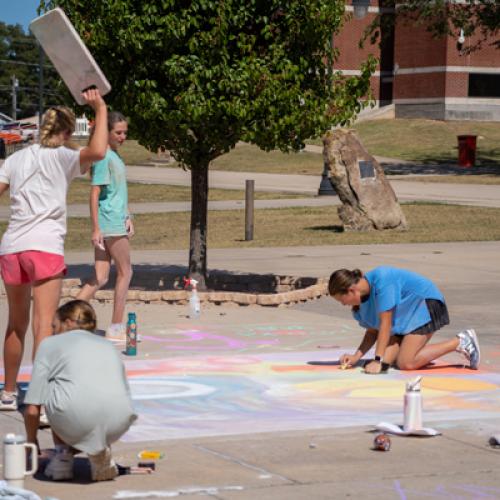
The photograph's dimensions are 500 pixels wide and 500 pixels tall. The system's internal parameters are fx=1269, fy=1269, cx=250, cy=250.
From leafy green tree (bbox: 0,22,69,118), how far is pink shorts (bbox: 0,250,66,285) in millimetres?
131053

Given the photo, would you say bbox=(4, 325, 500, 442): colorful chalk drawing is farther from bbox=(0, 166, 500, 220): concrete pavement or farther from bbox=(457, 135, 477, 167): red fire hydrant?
bbox=(457, 135, 477, 167): red fire hydrant

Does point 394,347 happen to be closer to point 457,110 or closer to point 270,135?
point 270,135

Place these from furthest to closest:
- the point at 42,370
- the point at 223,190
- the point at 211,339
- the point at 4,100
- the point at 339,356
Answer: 1. the point at 4,100
2. the point at 223,190
3. the point at 211,339
4. the point at 339,356
5. the point at 42,370

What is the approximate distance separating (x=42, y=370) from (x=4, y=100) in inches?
5770

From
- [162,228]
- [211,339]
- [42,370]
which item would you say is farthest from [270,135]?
[162,228]

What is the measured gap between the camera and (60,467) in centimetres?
627

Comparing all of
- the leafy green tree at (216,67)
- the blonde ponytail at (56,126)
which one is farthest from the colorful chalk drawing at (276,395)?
the leafy green tree at (216,67)

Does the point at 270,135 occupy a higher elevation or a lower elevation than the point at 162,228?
higher

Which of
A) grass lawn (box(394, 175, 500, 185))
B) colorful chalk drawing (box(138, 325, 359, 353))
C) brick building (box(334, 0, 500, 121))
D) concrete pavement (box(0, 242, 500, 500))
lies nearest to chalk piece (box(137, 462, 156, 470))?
concrete pavement (box(0, 242, 500, 500))

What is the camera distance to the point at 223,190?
33.2 metres

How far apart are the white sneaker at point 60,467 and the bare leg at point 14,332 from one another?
5.95ft

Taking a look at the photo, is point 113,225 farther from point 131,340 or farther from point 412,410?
point 412,410

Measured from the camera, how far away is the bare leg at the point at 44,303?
782 cm

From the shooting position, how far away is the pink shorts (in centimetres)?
778
